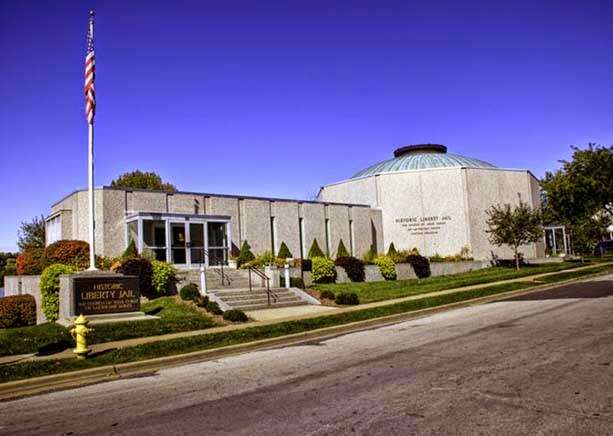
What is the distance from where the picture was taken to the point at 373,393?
678 centimetres

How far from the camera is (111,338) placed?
13.0m

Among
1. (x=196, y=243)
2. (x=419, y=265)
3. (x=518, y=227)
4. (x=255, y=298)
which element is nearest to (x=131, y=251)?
(x=196, y=243)

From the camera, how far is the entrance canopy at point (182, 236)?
23812mm

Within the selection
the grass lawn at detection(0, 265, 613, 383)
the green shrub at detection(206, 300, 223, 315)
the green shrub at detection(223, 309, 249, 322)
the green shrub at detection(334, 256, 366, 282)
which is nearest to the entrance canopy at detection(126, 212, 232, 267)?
the green shrub at detection(334, 256, 366, 282)

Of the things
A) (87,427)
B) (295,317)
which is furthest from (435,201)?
(87,427)

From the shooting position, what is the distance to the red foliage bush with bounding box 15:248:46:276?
21266mm

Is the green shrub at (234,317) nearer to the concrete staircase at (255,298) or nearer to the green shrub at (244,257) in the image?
the concrete staircase at (255,298)

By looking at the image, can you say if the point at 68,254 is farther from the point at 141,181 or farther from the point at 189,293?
the point at 141,181

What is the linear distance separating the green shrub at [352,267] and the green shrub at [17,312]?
46.8 ft

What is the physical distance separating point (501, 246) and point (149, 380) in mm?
33349

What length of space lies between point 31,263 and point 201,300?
8530 mm

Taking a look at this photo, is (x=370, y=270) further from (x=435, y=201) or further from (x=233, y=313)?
(x=233, y=313)

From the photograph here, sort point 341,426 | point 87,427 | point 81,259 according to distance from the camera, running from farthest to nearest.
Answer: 1. point 81,259
2. point 87,427
3. point 341,426

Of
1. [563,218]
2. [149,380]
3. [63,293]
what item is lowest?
[149,380]
